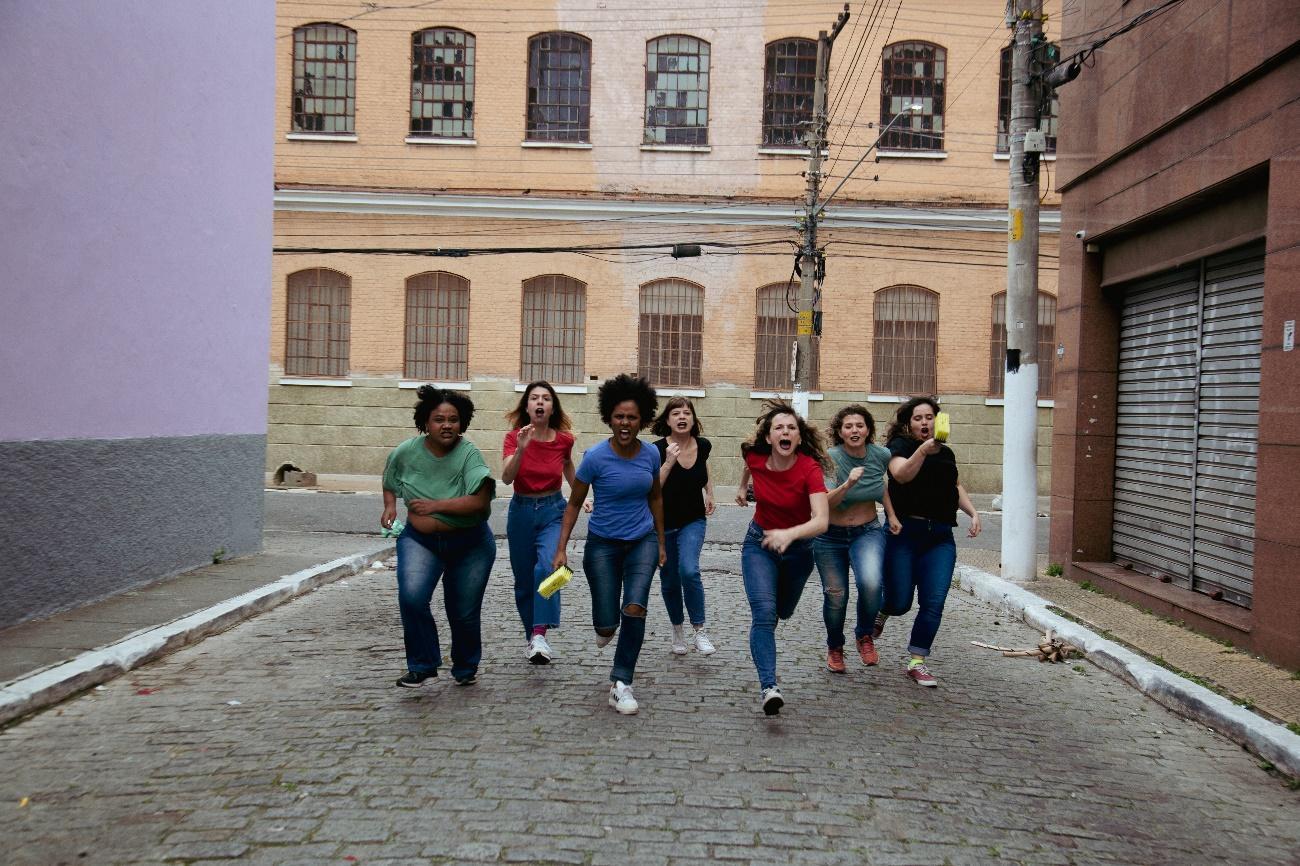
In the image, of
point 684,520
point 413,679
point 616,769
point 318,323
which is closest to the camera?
point 616,769

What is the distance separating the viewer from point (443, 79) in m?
23.9

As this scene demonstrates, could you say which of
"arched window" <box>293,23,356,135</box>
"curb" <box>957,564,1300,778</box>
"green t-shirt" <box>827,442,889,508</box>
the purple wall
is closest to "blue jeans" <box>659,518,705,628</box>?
"green t-shirt" <box>827,442,889,508</box>

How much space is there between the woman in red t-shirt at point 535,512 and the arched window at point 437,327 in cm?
1648

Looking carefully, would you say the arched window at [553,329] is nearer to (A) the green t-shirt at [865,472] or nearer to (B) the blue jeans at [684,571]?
(B) the blue jeans at [684,571]

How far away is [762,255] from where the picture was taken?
2362 centimetres

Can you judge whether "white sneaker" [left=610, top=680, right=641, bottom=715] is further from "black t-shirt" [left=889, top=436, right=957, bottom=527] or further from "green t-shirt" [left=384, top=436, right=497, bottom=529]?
"black t-shirt" [left=889, top=436, right=957, bottom=527]

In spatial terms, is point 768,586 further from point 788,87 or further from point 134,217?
point 788,87

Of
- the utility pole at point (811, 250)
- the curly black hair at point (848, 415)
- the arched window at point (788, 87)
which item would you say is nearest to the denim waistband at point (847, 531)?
the curly black hair at point (848, 415)

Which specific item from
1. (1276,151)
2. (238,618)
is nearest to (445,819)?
(238,618)

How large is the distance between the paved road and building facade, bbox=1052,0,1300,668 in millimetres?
4086

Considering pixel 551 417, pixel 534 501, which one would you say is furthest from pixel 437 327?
pixel 534 501

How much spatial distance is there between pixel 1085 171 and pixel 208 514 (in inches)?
367

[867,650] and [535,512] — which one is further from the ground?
[535,512]

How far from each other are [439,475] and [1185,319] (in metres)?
7.16
